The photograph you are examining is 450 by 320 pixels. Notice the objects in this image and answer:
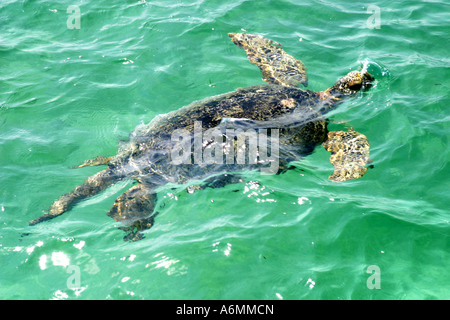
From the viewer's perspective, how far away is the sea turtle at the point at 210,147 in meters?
5.32

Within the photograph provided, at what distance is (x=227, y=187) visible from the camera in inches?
212

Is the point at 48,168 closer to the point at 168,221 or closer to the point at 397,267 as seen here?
the point at 168,221

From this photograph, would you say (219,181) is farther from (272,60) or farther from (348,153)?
(272,60)

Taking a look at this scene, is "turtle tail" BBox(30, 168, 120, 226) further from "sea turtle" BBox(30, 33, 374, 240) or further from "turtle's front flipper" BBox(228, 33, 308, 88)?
"turtle's front flipper" BBox(228, 33, 308, 88)

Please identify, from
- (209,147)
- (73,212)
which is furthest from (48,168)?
(209,147)

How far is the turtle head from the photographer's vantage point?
21.6ft

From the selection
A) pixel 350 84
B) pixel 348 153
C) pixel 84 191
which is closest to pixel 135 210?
pixel 84 191

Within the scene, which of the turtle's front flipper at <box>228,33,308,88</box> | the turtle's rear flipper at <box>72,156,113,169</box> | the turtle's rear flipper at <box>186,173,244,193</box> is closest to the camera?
the turtle's rear flipper at <box>186,173,244,193</box>

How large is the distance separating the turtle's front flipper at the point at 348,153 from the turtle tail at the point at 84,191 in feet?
10.8

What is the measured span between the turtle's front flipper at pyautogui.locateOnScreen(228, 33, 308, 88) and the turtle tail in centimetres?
371

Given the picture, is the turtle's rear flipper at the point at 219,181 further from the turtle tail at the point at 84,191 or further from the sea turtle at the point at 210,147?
the turtle tail at the point at 84,191

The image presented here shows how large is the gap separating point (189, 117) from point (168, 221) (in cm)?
160

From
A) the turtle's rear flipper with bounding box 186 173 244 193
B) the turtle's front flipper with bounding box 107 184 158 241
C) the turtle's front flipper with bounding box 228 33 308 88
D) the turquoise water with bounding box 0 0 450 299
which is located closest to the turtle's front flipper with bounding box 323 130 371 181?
the turquoise water with bounding box 0 0 450 299

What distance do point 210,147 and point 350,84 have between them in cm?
298
